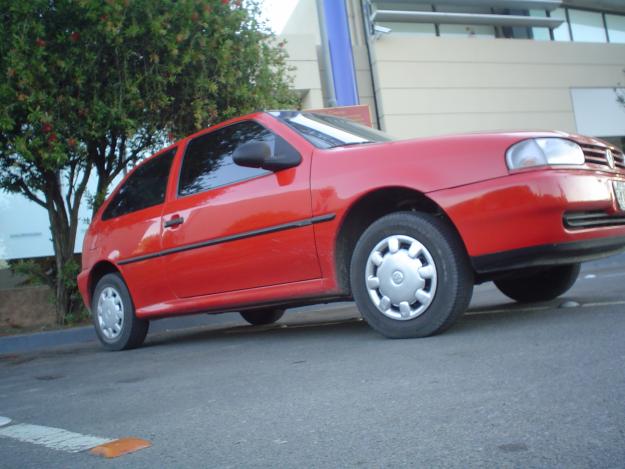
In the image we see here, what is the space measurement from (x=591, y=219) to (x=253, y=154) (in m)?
1.94

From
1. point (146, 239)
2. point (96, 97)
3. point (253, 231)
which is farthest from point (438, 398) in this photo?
point (96, 97)

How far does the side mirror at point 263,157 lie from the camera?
12.9 feet

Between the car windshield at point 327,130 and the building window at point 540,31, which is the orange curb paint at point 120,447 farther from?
the building window at point 540,31

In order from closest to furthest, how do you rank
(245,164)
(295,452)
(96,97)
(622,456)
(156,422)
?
(622,456), (295,452), (156,422), (245,164), (96,97)

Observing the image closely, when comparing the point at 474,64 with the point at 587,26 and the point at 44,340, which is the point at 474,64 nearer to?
the point at 587,26

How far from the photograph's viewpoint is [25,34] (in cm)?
672

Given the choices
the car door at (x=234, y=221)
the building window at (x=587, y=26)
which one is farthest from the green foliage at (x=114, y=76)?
the building window at (x=587, y=26)

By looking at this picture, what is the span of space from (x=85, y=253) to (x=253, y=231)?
7.79 feet

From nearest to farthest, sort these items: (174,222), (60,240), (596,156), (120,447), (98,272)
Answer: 1. (120,447)
2. (596,156)
3. (174,222)
4. (98,272)
5. (60,240)

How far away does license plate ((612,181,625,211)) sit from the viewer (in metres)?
3.57

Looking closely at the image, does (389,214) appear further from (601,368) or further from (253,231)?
(601,368)

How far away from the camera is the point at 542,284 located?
4.80 metres

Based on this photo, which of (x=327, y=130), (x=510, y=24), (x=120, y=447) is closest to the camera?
(x=120, y=447)

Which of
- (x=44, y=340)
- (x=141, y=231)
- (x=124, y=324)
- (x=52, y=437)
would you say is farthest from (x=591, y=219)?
(x=44, y=340)
